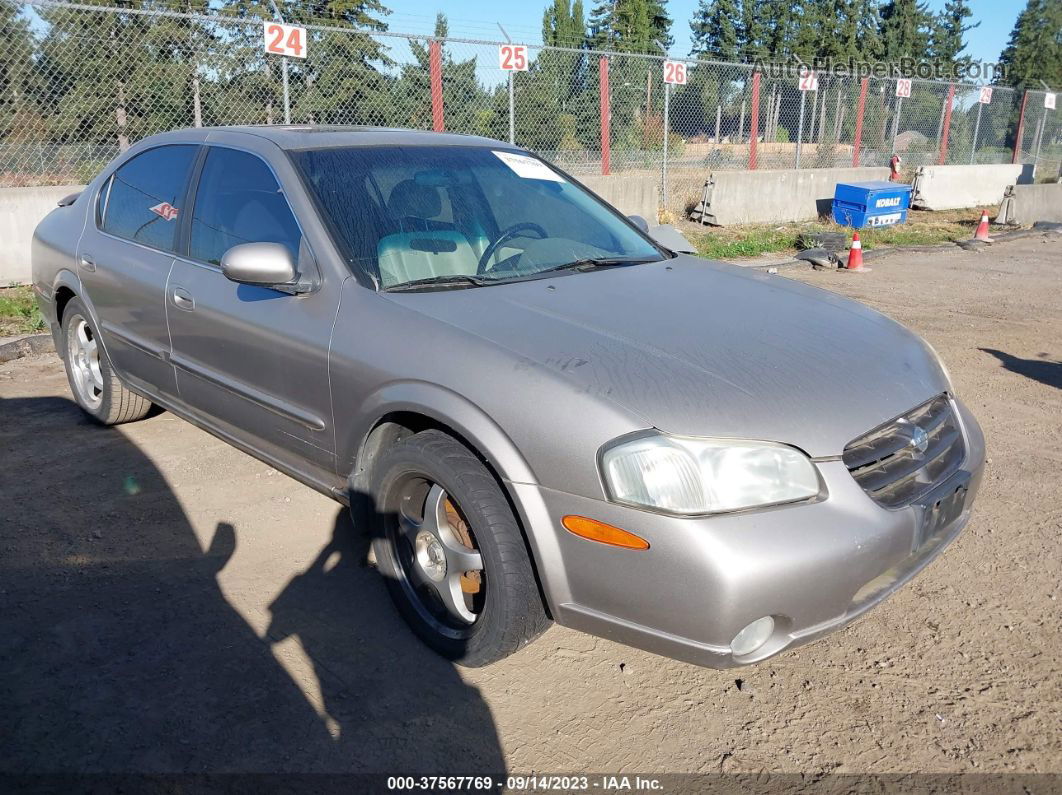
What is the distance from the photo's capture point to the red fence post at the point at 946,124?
2041 centimetres

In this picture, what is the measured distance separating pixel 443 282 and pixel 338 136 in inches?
41.7

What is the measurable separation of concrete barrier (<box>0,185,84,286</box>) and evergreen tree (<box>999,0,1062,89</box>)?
203 feet

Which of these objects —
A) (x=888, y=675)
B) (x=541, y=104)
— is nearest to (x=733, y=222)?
(x=541, y=104)

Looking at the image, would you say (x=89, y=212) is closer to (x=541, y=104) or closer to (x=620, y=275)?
A: (x=620, y=275)

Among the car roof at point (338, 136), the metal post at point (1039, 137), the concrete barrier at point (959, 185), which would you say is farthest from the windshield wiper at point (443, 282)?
the metal post at point (1039, 137)

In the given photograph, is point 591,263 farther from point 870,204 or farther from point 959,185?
point 959,185

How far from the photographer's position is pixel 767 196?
1530 cm

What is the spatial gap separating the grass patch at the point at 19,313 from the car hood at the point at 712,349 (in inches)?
217

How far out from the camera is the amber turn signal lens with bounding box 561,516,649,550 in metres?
2.24

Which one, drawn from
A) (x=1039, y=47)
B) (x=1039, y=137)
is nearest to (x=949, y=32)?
(x=1039, y=47)

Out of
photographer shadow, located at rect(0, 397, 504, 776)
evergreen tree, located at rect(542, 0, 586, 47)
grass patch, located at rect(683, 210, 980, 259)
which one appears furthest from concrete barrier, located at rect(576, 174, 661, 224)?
evergreen tree, located at rect(542, 0, 586, 47)

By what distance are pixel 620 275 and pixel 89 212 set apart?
309 cm

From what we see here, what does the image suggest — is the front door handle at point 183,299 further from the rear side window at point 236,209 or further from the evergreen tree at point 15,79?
the evergreen tree at point 15,79

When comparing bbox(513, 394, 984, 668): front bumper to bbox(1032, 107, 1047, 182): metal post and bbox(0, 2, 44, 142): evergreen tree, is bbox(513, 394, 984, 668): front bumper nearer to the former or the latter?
bbox(0, 2, 44, 142): evergreen tree
